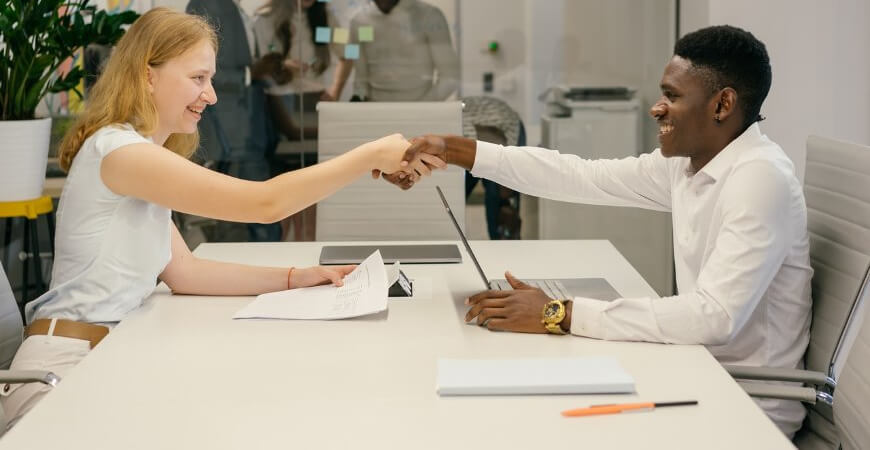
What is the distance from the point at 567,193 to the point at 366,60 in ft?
7.48

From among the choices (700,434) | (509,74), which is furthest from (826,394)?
(509,74)

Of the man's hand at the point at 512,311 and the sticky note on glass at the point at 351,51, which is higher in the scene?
the sticky note on glass at the point at 351,51

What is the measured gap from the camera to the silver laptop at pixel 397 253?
2.54 metres

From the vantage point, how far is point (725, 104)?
2.05 metres

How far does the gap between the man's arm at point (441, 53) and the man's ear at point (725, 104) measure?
2675 mm

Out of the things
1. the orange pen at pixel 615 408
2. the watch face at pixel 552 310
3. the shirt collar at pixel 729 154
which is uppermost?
the shirt collar at pixel 729 154

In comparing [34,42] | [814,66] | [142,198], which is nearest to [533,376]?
[142,198]

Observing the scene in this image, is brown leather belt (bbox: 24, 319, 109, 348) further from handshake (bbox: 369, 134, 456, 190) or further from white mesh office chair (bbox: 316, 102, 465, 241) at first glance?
white mesh office chair (bbox: 316, 102, 465, 241)

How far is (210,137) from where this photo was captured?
4664mm

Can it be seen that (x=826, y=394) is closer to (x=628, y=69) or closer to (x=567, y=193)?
(x=567, y=193)

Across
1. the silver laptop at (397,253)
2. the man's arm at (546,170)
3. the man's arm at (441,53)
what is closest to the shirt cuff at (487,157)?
the man's arm at (546,170)

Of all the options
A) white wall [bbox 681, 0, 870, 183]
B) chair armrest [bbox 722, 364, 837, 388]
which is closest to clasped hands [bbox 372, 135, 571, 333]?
chair armrest [bbox 722, 364, 837, 388]

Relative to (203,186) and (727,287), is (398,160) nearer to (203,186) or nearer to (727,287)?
(203,186)

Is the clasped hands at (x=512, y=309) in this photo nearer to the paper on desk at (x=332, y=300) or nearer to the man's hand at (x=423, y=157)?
the paper on desk at (x=332, y=300)
